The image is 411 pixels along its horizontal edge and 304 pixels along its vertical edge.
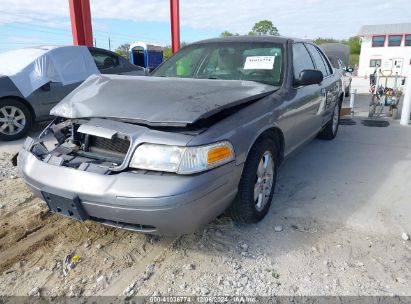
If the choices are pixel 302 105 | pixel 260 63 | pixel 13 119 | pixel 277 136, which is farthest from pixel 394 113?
pixel 13 119

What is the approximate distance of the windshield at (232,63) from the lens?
136 inches

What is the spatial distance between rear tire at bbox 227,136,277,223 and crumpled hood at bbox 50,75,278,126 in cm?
44

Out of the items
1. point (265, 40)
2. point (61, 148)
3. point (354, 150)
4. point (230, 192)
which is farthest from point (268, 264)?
point (354, 150)

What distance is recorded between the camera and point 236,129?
2.49 metres

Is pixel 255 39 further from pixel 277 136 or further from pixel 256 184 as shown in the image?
pixel 256 184

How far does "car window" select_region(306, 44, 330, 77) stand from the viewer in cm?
454

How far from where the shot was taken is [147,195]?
6.84ft

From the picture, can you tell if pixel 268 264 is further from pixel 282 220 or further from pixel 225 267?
pixel 282 220

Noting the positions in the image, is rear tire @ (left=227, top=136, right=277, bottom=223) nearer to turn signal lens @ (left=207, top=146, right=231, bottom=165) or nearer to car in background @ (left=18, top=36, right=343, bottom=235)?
car in background @ (left=18, top=36, right=343, bottom=235)

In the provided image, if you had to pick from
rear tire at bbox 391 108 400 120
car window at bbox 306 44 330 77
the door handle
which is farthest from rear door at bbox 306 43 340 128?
the door handle

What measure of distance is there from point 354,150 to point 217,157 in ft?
12.2

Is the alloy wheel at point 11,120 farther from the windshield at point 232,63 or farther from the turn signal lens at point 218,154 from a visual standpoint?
the turn signal lens at point 218,154

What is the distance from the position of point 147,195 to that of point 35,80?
4.85 m

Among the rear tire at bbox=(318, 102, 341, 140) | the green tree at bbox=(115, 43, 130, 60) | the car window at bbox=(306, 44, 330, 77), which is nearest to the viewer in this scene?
the car window at bbox=(306, 44, 330, 77)
